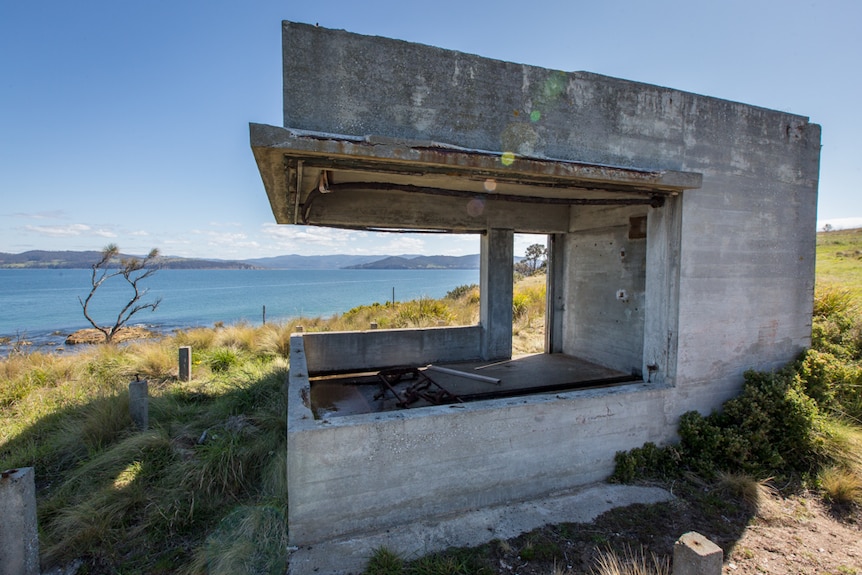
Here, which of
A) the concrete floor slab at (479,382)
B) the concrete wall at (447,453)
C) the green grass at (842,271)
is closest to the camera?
the concrete wall at (447,453)

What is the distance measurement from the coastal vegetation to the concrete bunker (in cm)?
44

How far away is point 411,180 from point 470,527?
3.81 meters

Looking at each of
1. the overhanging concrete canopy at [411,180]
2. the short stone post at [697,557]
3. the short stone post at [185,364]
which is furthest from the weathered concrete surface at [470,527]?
the short stone post at [185,364]

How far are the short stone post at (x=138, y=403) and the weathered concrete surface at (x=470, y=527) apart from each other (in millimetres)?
4364

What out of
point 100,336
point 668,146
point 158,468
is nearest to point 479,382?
point 668,146

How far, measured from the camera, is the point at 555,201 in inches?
230

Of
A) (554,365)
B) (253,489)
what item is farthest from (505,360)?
(253,489)

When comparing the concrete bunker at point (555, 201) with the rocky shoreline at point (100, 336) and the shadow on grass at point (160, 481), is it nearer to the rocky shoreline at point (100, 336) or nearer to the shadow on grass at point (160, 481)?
the shadow on grass at point (160, 481)

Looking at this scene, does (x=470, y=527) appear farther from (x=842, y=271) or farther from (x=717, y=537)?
(x=842, y=271)

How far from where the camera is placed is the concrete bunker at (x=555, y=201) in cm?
352

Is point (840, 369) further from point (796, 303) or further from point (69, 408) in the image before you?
point (69, 408)

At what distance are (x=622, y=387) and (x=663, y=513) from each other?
1.30 metres

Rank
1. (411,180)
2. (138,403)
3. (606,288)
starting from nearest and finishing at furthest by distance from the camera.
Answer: (411,180), (138,403), (606,288)

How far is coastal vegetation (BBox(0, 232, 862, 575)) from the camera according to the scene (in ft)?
11.6
